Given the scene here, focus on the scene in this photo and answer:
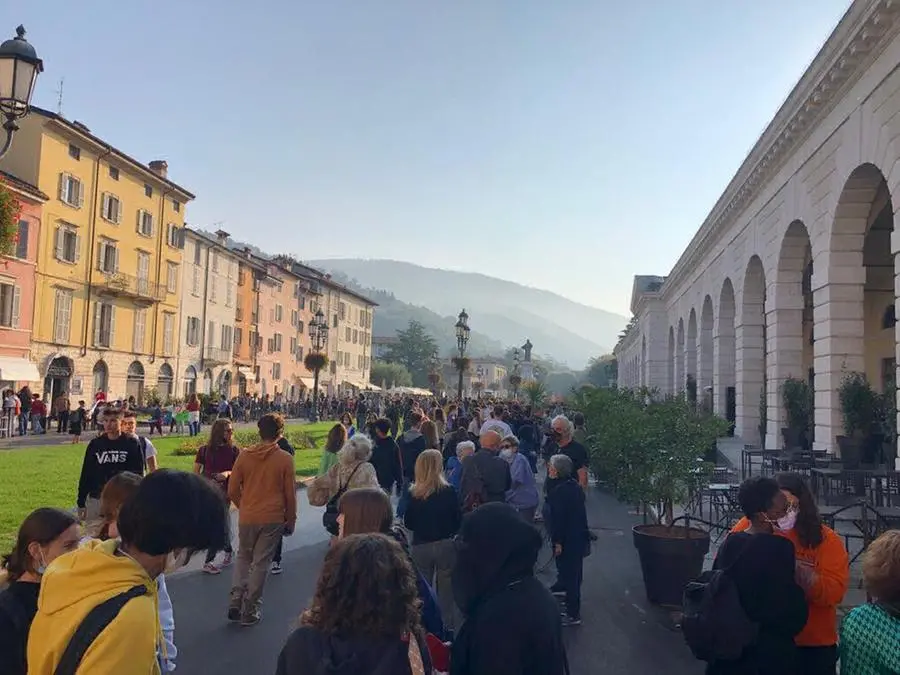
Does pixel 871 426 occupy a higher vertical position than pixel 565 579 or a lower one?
higher

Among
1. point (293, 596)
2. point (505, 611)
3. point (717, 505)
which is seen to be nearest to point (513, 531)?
point (505, 611)

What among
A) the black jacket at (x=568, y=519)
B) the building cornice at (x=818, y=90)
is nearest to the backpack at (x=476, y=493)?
the black jacket at (x=568, y=519)

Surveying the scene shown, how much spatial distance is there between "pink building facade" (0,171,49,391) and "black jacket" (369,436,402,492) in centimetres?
2616

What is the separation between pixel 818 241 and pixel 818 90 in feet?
10.2

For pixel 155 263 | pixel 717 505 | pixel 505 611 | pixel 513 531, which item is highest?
pixel 155 263

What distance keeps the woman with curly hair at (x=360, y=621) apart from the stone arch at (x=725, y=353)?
24.0m

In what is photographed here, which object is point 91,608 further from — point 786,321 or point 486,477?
point 786,321

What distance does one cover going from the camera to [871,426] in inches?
523

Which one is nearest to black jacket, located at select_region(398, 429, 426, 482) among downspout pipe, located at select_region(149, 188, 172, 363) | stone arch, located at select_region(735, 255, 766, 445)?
stone arch, located at select_region(735, 255, 766, 445)

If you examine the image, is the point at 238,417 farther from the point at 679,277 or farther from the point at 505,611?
the point at 505,611

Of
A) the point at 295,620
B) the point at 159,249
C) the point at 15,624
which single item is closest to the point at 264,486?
the point at 295,620

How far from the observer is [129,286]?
3831cm

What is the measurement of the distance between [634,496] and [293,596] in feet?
12.9

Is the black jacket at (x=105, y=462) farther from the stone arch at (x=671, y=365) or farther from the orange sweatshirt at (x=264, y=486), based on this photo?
the stone arch at (x=671, y=365)
